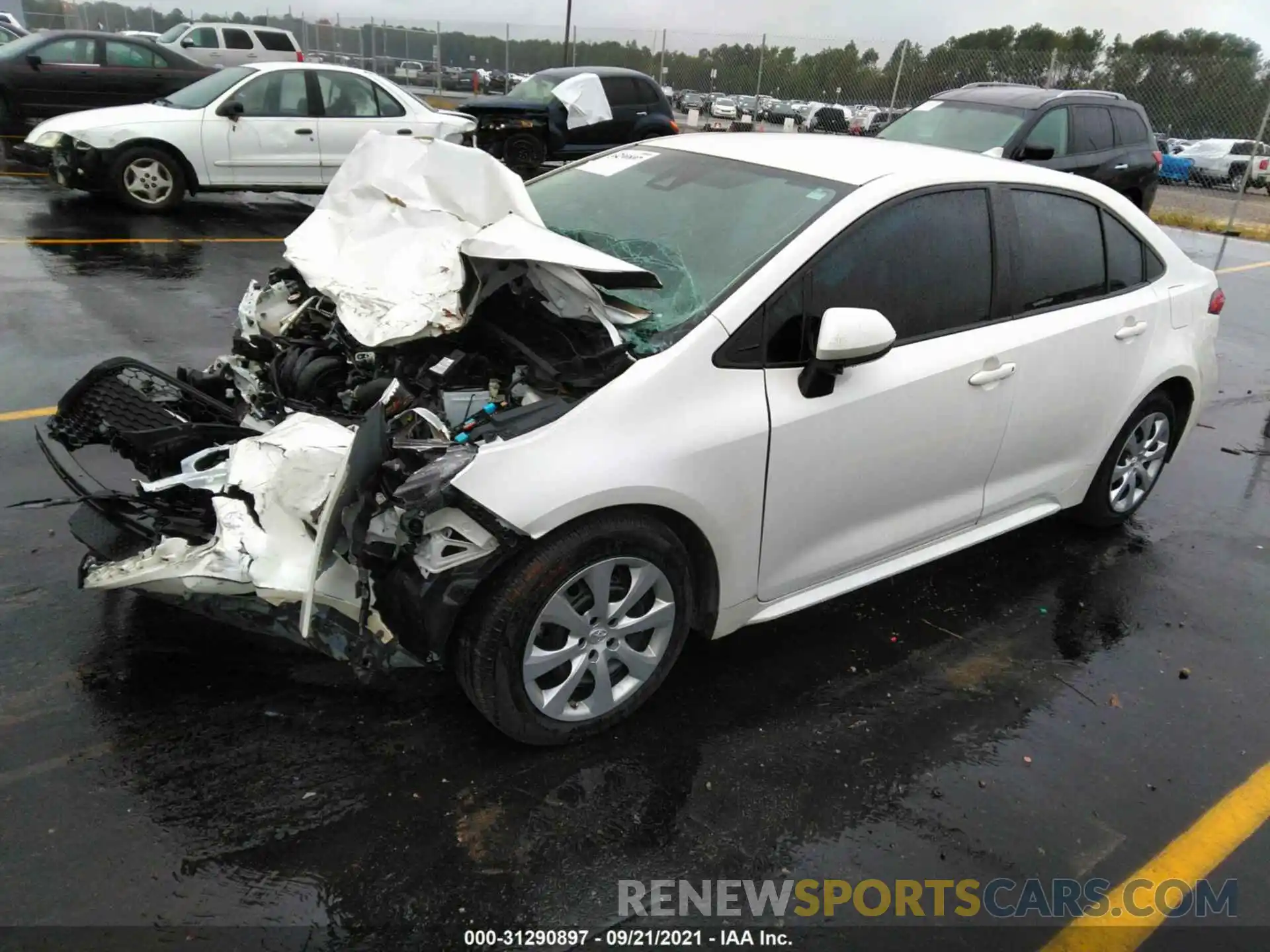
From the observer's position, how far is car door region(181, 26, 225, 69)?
2092cm

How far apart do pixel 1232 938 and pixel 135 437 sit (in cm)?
360

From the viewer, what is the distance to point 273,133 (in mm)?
10227

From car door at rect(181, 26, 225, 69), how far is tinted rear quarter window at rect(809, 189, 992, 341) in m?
22.3

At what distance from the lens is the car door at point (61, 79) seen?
12148 mm

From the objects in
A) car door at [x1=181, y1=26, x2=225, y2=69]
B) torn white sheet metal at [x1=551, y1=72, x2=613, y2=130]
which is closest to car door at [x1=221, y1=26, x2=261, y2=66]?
car door at [x1=181, y1=26, x2=225, y2=69]

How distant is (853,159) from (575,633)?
6.83 ft

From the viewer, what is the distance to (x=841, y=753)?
9.73 ft

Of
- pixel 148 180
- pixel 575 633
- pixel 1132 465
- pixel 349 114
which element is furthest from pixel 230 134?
pixel 1132 465

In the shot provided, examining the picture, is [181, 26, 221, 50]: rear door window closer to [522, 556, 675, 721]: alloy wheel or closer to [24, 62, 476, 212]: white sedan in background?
[24, 62, 476, 212]: white sedan in background

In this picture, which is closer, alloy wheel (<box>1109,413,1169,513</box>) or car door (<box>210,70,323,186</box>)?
alloy wheel (<box>1109,413,1169,513</box>)

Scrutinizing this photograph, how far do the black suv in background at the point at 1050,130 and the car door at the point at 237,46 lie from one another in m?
16.8

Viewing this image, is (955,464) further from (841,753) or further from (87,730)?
(87,730)

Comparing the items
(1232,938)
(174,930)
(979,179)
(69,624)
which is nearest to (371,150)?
(69,624)

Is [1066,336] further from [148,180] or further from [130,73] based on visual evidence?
[130,73]
